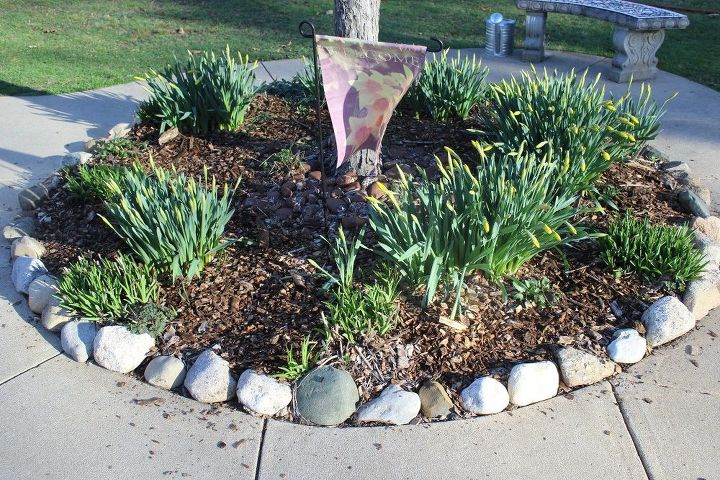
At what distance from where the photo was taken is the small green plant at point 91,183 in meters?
4.85

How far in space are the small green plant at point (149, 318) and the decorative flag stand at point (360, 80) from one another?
1.23m

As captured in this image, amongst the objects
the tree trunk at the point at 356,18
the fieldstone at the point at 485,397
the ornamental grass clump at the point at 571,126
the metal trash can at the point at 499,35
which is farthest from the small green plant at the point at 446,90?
the fieldstone at the point at 485,397

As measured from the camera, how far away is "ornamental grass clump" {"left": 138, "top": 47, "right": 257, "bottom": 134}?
544 cm

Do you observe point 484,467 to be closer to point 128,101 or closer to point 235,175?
point 235,175

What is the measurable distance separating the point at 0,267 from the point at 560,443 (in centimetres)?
341

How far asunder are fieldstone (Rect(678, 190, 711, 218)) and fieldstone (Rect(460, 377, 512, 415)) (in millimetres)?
2145

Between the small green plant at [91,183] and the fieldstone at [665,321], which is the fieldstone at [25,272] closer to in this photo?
the small green plant at [91,183]

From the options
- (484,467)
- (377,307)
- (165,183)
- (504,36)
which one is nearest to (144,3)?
(504,36)

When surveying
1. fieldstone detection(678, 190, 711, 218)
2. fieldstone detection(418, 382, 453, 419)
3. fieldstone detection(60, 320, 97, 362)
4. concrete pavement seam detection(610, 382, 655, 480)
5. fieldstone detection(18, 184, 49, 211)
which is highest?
fieldstone detection(678, 190, 711, 218)

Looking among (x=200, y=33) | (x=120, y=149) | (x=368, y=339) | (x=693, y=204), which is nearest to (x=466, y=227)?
(x=368, y=339)

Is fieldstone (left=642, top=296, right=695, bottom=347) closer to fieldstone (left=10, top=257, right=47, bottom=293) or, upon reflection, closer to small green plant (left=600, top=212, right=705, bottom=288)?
small green plant (left=600, top=212, right=705, bottom=288)

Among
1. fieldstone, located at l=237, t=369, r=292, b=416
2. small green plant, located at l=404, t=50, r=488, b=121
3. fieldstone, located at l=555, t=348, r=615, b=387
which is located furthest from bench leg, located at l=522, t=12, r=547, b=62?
fieldstone, located at l=237, t=369, r=292, b=416

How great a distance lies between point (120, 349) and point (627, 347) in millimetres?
2526

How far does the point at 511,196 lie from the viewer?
3.70 meters
